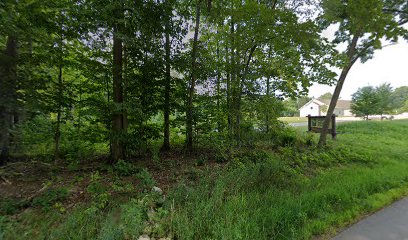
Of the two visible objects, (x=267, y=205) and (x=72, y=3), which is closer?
(x=267, y=205)

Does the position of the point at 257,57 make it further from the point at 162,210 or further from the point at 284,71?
the point at 162,210

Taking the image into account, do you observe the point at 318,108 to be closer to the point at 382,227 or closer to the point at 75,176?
the point at 382,227

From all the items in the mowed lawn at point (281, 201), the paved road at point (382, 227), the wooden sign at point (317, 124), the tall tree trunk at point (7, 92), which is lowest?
the paved road at point (382, 227)

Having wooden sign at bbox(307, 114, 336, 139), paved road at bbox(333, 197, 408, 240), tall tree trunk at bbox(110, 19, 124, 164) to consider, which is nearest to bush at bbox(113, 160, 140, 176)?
tall tree trunk at bbox(110, 19, 124, 164)

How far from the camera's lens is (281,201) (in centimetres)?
338

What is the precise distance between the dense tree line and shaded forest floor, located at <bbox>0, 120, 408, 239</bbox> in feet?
3.07

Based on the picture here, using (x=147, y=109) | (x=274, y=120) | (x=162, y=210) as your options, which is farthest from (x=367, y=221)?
(x=147, y=109)

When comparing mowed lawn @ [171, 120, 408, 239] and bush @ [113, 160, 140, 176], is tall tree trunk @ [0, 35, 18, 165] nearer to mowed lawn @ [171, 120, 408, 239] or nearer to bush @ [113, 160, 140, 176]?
bush @ [113, 160, 140, 176]

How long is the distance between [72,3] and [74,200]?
3.75 meters

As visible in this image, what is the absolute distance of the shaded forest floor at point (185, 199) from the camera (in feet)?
8.64

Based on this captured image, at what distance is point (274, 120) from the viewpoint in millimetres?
6793

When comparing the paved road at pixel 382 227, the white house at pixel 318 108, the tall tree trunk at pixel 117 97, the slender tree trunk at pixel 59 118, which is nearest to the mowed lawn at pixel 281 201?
the paved road at pixel 382 227

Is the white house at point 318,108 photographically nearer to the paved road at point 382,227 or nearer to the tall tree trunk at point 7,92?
the paved road at point 382,227

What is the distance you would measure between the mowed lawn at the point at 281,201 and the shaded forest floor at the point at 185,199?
0.6 inches
